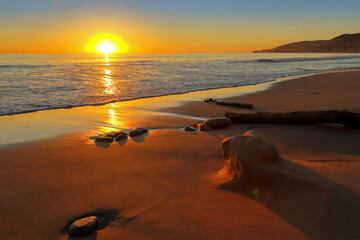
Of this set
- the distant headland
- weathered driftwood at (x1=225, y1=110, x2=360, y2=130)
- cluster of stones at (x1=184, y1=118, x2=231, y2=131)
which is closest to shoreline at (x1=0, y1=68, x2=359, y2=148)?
cluster of stones at (x1=184, y1=118, x2=231, y2=131)

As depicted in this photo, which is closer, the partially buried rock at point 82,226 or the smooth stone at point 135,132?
the partially buried rock at point 82,226

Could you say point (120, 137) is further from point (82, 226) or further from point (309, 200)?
point (309, 200)

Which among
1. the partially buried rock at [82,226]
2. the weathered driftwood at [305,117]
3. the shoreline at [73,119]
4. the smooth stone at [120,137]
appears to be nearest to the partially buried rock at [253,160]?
the partially buried rock at [82,226]

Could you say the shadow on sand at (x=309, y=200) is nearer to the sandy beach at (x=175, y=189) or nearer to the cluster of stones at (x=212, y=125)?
the sandy beach at (x=175, y=189)

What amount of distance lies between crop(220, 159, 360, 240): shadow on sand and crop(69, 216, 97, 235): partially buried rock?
132 cm

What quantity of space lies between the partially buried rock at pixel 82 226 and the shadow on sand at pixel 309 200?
132cm

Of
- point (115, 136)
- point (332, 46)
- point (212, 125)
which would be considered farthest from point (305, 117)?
point (332, 46)

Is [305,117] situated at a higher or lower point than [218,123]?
higher

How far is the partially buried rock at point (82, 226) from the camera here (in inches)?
82.8

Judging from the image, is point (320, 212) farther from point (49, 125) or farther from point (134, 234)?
point (49, 125)

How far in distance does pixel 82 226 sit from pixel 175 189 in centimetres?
102

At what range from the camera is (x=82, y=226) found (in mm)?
2119

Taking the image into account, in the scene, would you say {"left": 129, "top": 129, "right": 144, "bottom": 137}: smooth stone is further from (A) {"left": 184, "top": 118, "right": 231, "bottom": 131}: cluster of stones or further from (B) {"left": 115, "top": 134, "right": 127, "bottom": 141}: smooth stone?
(A) {"left": 184, "top": 118, "right": 231, "bottom": 131}: cluster of stones

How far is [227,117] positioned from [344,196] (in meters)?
3.53
